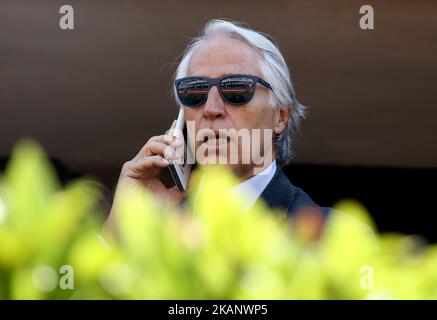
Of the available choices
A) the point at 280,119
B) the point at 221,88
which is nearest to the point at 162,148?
the point at 221,88

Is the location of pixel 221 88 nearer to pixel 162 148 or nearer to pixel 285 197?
pixel 162 148

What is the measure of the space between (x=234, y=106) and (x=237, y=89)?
0.20 ft

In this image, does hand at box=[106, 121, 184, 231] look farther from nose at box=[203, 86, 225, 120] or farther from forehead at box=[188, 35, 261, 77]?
forehead at box=[188, 35, 261, 77]

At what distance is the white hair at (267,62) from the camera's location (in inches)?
116

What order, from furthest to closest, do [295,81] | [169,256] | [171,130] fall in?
[295,81]
[171,130]
[169,256]

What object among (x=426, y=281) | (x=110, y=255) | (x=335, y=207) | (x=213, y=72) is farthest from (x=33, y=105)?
(x=426, y=281)

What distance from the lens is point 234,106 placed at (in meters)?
2.77

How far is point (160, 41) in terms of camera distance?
9.95 ft

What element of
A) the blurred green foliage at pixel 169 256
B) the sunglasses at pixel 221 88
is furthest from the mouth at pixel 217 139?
the blurred green foliage at pixel 169 256

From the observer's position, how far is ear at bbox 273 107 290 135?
304cm

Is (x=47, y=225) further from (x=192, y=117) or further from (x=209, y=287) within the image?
(x=192, y=117)

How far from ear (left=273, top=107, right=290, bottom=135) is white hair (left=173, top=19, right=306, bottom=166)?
0.01 m

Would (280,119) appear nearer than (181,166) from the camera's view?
No

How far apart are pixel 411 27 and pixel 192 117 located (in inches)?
35.9
